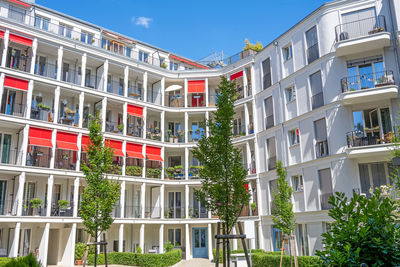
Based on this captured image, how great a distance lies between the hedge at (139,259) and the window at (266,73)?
15.9 m

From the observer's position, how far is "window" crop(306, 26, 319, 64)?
84.4ft

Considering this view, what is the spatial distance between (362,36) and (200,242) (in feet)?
74.3

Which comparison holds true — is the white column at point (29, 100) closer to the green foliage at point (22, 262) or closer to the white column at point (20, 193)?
the white column at point (20, 193)

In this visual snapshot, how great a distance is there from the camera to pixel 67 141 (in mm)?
29828

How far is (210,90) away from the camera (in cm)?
3975

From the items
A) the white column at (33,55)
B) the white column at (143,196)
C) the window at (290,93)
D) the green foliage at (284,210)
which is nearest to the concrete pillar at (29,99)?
the white column at (33,55)

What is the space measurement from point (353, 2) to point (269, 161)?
12.9 metres

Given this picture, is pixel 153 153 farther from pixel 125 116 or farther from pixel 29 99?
pixel 29 99

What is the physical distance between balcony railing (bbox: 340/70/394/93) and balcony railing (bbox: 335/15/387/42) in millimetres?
2627

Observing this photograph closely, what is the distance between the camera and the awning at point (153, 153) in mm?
34522

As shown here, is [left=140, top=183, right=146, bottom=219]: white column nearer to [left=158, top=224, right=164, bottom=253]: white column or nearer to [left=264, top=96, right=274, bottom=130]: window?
[left=158, top=224, right=164, bottom=253]: white column

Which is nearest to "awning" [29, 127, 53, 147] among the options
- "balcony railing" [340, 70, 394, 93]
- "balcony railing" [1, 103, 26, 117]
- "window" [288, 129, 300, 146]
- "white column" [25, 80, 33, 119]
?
"white column" [25, 80, 33, 119]

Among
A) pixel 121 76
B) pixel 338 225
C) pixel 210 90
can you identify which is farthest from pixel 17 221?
pixel 338 225

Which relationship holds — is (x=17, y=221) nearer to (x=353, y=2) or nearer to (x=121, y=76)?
(x=121, y=76)
